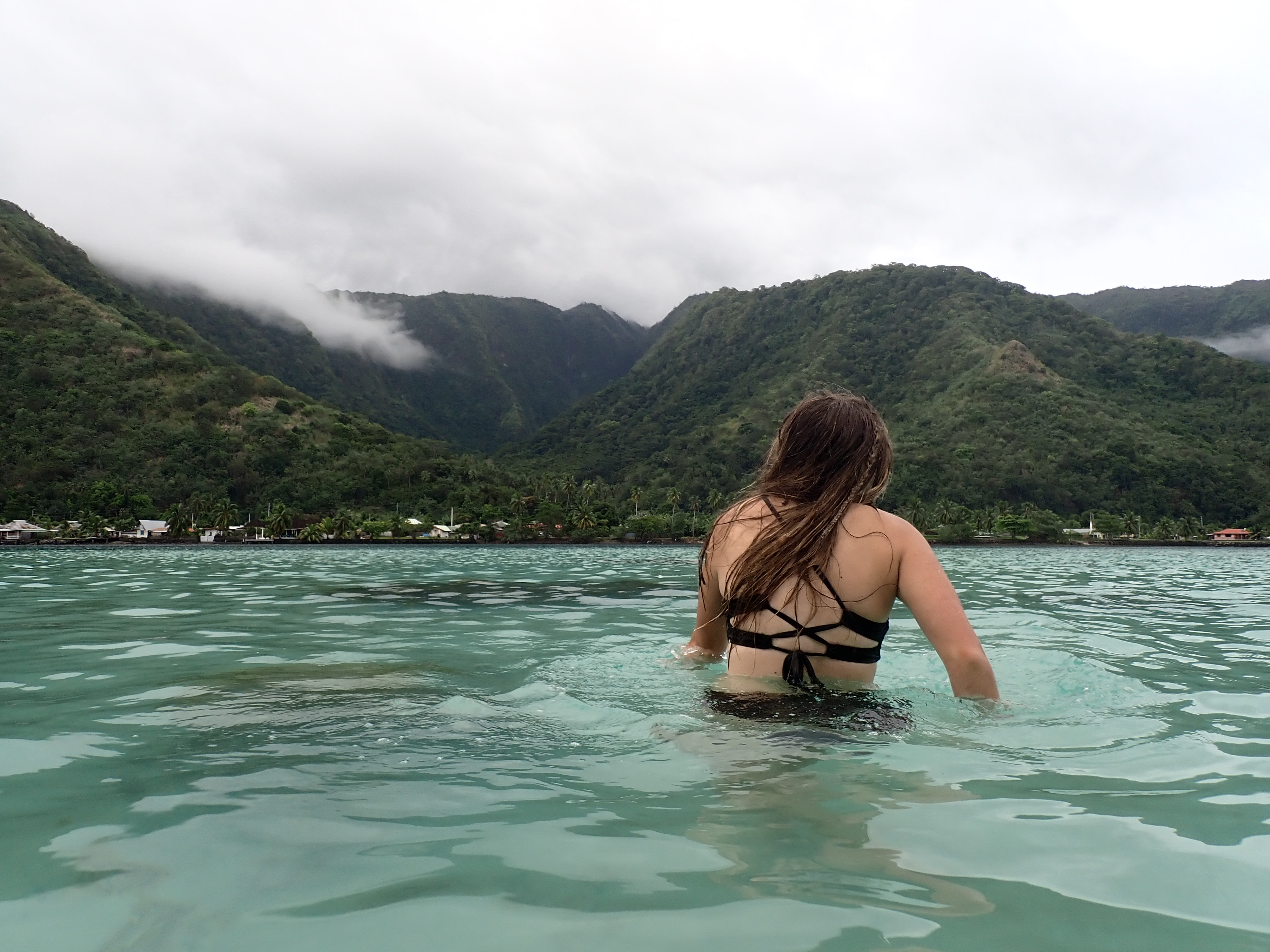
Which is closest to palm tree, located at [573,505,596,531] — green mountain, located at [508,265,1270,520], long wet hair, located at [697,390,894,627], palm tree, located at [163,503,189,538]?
green mountain, located at [508,265,1270,520]

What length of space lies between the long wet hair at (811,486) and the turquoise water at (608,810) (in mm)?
703

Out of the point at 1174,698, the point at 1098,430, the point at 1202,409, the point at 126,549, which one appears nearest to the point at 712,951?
the point at 1174,698

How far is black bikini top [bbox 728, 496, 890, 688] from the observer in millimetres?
3766

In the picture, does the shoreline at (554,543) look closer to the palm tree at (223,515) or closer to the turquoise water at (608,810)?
the palm tree at (223,515)

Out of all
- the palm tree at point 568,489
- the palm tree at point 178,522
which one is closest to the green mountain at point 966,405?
the palm tree at point 568,489

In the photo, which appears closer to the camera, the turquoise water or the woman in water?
the turquoise water

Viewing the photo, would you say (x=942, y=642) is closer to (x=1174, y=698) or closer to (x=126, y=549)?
(x=1174, y=698)

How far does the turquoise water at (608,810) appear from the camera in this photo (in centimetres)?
206

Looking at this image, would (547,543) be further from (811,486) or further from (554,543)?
(811,486)

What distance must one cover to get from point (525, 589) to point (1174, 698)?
42.2 feet

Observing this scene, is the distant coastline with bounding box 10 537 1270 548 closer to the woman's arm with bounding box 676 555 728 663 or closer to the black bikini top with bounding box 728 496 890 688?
the woman's arm with bounding box 676 555 728 663

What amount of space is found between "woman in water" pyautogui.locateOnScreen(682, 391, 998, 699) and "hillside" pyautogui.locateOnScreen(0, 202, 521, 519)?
3999 inches

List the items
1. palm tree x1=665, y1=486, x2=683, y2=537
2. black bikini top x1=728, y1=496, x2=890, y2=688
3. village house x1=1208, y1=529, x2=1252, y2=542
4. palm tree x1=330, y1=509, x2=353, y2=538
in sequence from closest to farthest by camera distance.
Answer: black bikini top x1=728, y1=496, x2=890, y2=688 → palm tree x1=330, y1=509, x2=353, y2=538 → palm tree x1=665, y1=486, x2=683, y2=537 → village house x1=1208, y1=529, x2=1252, y2=542

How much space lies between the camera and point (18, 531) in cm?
7081
